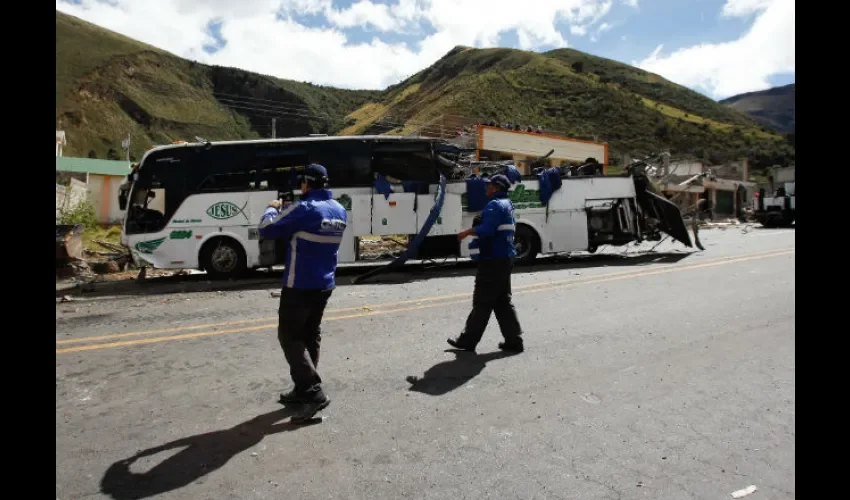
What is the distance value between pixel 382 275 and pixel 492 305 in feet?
20.7

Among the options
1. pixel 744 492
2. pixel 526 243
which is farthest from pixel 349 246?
pixel 744 492

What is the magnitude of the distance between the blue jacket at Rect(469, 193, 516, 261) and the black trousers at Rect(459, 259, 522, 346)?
9 centimetres

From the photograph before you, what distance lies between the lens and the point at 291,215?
404cm

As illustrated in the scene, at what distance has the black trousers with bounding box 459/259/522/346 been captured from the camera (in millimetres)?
5602

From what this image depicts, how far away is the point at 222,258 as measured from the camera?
37.5 ft

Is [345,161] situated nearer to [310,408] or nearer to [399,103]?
[310,408]

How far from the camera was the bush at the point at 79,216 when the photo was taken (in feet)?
55.5

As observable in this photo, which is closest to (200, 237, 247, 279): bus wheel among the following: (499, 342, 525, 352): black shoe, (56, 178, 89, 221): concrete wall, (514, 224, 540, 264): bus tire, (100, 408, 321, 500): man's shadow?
(514, 224, 540, 264): bus tire

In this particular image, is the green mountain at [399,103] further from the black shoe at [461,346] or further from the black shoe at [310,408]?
the black shoe at [310,408]

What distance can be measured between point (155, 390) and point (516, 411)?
9.68 ft
